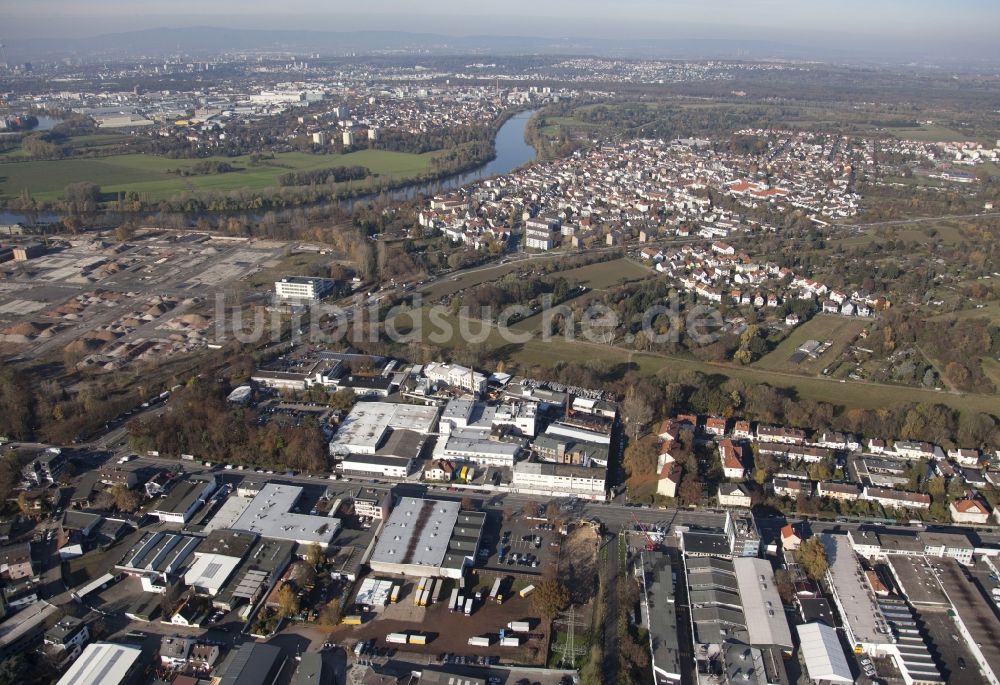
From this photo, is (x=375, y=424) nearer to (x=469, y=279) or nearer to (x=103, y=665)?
(x=103, y=665)

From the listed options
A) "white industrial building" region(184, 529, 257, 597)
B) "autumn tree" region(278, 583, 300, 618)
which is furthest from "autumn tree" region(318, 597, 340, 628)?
"white industrial building" region(184, 529, 257, 597)

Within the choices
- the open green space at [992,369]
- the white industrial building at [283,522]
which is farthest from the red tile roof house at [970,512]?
the white industrial building at [283,522]

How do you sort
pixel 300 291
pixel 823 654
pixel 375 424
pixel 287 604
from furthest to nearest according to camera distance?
pixel 300 291, pixel 375 424, pixel 287 604, pixel 823 654

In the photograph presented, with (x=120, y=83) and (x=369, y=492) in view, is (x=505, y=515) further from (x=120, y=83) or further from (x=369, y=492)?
(x=120, y=83)

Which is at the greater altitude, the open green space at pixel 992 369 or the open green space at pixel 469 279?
the open green space at pixel 469 279

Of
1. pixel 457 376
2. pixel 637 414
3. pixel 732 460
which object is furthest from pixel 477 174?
pixel 732 460

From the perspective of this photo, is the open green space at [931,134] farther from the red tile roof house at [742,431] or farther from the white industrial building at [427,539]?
the white industrial building at [427,539]

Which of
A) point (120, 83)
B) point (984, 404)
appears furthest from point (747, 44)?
point (984, 404)
